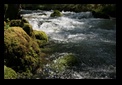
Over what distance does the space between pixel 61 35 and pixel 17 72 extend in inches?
294

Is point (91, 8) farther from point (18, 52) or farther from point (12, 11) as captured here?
point (18, 52)

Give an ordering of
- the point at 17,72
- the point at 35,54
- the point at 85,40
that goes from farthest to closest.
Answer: the point at 85,40
the point at 35,54
the point at 17,72

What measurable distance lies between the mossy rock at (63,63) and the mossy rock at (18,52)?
2.37 ft

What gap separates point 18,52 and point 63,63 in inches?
76.5

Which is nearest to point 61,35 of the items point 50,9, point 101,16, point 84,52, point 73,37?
point 73,37

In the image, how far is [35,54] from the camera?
8305 mm

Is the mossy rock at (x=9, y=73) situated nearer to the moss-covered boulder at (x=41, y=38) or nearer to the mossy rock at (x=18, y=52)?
the mossy rock at (x=18, y=52)

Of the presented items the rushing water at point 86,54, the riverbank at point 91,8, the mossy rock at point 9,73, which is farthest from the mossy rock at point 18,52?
the riverbank at point 91,8

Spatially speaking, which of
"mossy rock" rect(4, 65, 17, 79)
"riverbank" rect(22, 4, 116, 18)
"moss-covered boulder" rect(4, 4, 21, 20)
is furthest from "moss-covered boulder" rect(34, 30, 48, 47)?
"riverbank" rect(22, 4, 116, 18)

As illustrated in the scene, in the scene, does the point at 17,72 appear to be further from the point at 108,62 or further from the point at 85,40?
the point at 85,40

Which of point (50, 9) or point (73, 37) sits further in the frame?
point (50, 9)
